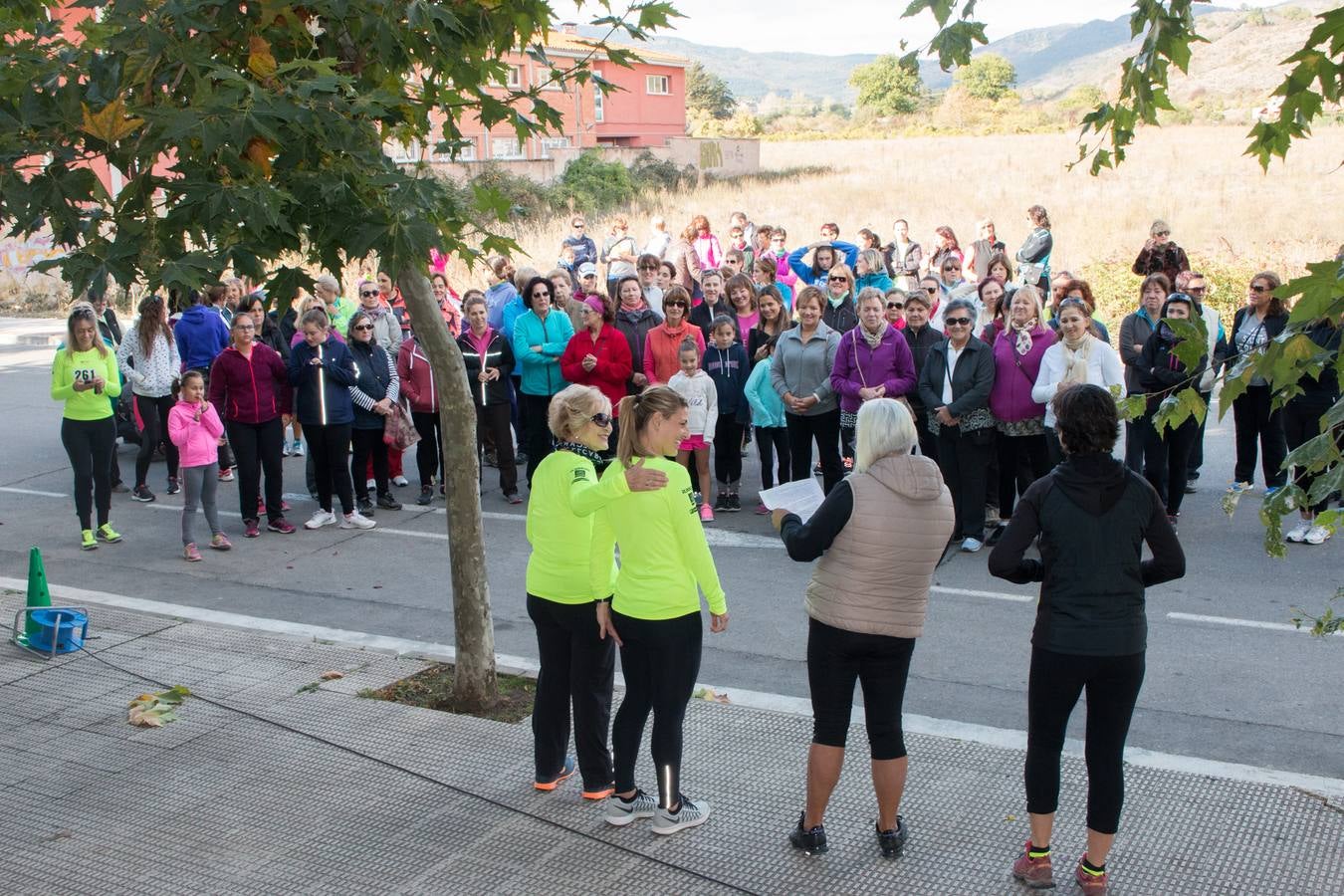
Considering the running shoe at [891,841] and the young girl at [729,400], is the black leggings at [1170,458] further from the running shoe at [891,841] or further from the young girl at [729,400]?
the running shoe at [891,841]

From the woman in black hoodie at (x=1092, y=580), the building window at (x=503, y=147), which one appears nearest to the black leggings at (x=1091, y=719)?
the woman in black hoodie at (x=1092, y=580)

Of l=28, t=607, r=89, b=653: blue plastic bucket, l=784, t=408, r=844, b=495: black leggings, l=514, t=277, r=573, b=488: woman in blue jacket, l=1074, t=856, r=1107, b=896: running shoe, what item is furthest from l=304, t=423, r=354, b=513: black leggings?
l=1074, t=856, r=1107, b=896: running shoe

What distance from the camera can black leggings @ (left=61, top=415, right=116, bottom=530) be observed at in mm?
10422

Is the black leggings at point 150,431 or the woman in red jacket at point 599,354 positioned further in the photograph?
the black leggings at point 150,431

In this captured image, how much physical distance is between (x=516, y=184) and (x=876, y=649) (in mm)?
37716

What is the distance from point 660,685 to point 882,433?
138 centimetres

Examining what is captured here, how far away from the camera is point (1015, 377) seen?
9.88 meters

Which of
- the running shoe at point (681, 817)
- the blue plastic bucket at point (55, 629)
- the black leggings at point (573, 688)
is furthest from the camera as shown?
the blue plastic bucket at point (55, 629)

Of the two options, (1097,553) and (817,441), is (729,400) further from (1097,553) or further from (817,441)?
(1097,553)

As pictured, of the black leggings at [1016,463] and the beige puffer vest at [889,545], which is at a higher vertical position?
the beige puffer vest at [889,545]

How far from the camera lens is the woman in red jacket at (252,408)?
10.7 meters

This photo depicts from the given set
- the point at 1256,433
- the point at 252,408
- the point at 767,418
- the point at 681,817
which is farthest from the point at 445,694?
the point at 1256,433

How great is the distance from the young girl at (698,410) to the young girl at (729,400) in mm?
311

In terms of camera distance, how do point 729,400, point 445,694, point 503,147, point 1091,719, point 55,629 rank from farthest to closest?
point 503,147 → point 729,400 → point 55,629 → point 445,694 → point 1091,719
